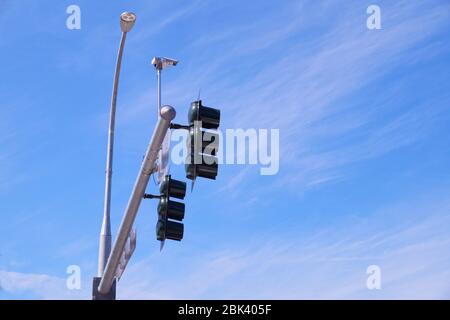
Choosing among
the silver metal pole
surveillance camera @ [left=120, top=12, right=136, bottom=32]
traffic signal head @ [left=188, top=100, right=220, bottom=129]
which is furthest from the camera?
surveillance camera @ [left=120, top=12, right=136, bottom=32]

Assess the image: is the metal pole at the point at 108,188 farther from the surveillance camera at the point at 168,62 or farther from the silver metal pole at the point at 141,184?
the silver metal pole at the point at 141,184

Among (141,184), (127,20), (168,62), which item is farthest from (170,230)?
(127,20)

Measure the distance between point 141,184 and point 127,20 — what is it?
369 cm

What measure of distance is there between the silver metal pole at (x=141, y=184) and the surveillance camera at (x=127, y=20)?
11.6 feet

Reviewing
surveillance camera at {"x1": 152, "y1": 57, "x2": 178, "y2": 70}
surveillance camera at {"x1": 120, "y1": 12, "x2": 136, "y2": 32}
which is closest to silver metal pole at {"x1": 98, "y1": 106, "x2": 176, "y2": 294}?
surveillance camera at {"x1": 152, "y1": 57, "x2": 178, "y2": 70}

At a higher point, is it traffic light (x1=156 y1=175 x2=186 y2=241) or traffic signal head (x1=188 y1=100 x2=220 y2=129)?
traffic signal head (x1=188 y1=100 x2=220 y2=129)

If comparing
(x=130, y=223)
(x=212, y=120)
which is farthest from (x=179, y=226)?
(x=212, y=120)

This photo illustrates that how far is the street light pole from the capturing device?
12.0 m

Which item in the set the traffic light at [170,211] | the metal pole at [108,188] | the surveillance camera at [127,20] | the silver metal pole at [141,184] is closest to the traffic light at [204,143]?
the silver metal pole at [141,184]

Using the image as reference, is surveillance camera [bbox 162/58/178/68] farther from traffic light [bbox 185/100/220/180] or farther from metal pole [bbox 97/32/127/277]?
traffic light [bbox 185/100/220/180]

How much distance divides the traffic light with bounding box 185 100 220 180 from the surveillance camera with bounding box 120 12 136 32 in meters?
4.21

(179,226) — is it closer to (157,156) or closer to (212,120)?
(157,156)

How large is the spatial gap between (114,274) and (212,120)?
3949 mm
